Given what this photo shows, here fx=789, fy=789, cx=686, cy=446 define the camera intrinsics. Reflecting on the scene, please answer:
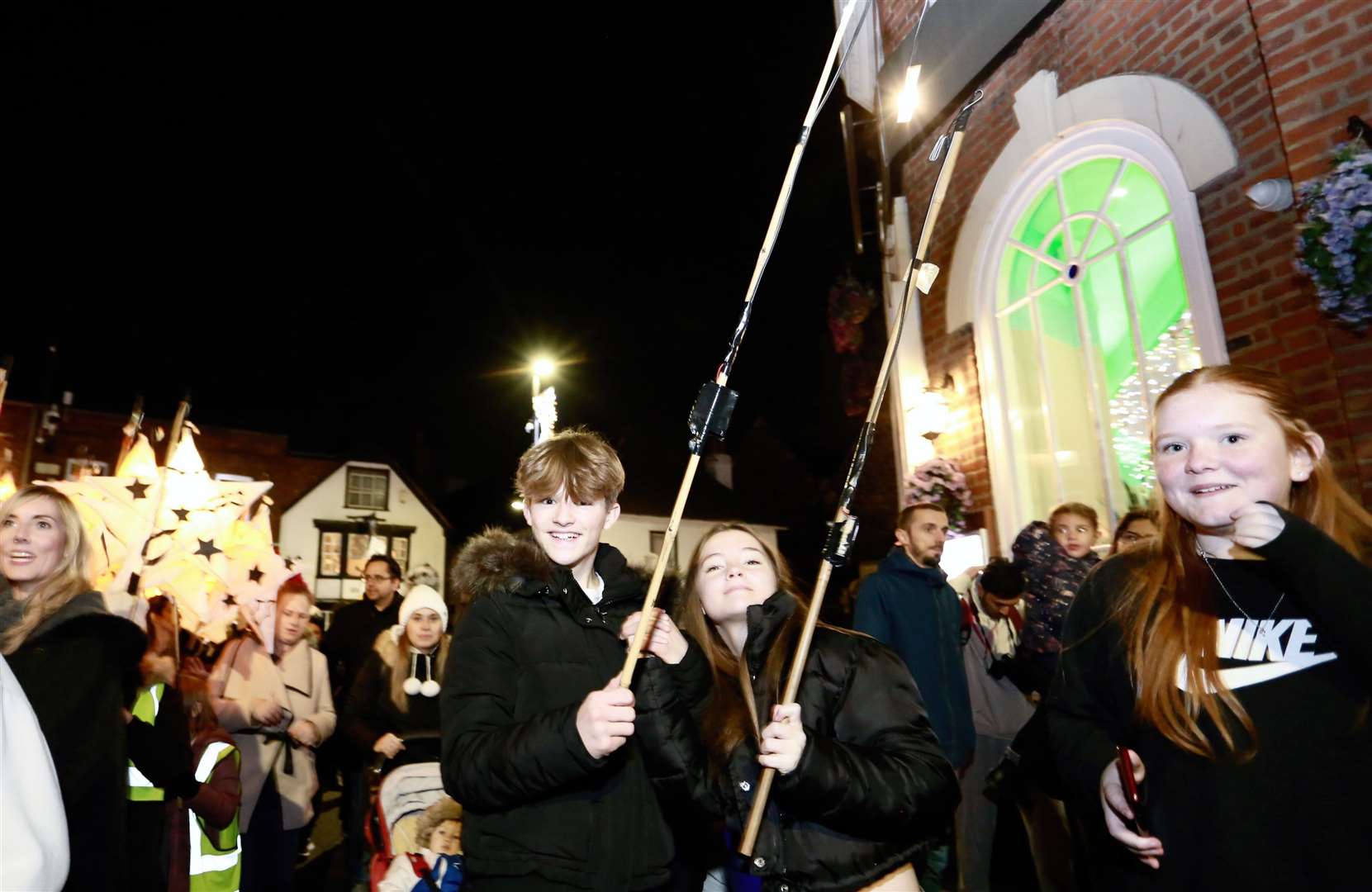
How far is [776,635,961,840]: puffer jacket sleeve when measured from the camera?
189 centimetres

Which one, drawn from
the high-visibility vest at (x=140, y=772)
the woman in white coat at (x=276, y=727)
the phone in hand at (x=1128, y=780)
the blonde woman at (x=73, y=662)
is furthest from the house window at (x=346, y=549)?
the phone in hand at (x=1128, y=780)

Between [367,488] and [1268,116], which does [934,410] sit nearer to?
[1268,116]

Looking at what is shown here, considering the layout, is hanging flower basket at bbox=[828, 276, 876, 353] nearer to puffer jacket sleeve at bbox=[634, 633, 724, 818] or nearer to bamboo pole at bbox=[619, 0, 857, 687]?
bamboo pole at bbox=[619, 0, 857, 687]

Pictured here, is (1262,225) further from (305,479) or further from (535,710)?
(305,479)

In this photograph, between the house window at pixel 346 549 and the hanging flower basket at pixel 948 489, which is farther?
the house window at pixel 346 549

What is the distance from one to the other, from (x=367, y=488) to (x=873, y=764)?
91.6 feet

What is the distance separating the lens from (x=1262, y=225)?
4.45 metres

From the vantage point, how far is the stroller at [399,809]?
3.78 meters

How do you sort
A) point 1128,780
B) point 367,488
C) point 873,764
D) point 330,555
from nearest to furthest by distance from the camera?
point 1128,780, point 873,764, point 330,555, point 367,488

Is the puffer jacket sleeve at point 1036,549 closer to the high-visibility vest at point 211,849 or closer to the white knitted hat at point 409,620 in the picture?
the white knitted hat at point 409,620

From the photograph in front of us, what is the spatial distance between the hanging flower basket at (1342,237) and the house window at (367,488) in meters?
27.4

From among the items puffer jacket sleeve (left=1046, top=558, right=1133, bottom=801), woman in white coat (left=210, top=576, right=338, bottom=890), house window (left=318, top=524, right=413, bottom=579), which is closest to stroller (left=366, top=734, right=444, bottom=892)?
woman in white coat (left=210, top=576, right=338, bottom=890)

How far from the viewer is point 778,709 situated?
1.80m

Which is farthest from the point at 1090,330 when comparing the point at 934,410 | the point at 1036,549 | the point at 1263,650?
the point at 1263,650
